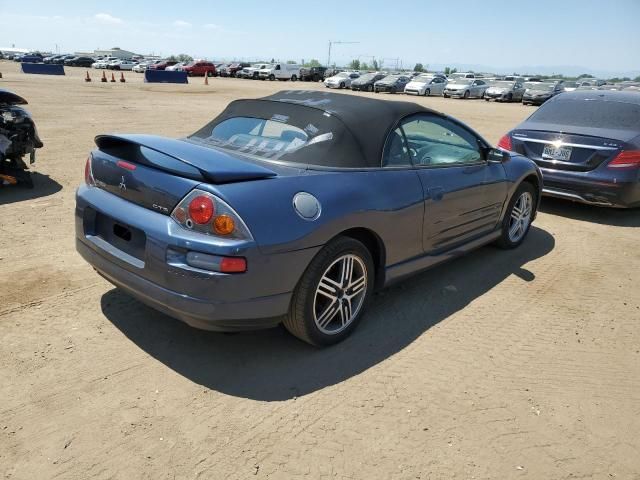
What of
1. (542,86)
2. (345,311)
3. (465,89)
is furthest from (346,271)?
(465,89)

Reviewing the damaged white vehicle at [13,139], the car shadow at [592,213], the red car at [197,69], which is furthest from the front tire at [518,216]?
the red car at [197,69]

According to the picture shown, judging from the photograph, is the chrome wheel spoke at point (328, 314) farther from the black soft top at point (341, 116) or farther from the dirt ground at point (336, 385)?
the black soft top at point (341, 116)

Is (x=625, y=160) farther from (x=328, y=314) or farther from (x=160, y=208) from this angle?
(x=160, y=208)

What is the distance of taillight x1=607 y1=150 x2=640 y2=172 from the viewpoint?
245 inches

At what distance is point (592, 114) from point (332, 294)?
571cm

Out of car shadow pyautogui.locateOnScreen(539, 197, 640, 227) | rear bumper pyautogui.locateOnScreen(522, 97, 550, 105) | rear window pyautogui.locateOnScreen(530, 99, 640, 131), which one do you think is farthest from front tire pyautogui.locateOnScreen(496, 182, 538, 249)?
rear bumper pyautogui.locateOnScreen(522, 97, 550, 105)

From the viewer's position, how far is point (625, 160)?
6223 mm

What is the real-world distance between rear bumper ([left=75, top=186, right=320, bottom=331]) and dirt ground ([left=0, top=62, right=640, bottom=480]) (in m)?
0.44

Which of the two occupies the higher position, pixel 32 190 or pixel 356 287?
pixel 356 287

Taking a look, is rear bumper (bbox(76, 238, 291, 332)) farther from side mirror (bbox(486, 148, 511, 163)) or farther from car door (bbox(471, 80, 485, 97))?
car door (bbox(471, 80, 485, 97))

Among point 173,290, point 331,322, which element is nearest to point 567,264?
point 331,322

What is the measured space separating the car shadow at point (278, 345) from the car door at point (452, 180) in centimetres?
49

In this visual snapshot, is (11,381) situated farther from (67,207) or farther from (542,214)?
A: (542,214)

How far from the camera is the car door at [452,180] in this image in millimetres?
3879
